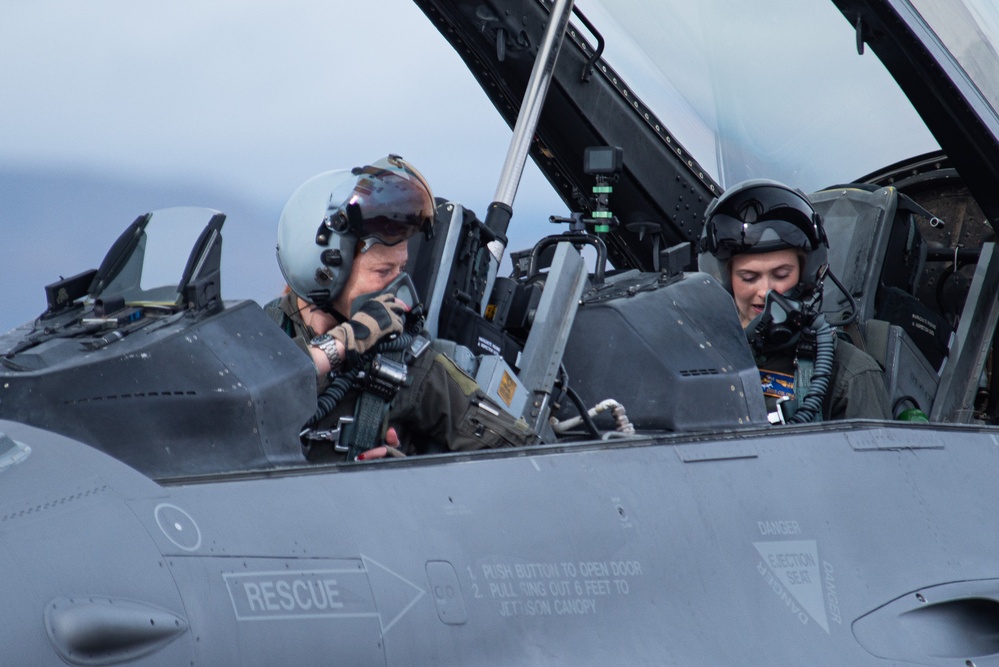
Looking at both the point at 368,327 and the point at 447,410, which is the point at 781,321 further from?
the point at 368,327

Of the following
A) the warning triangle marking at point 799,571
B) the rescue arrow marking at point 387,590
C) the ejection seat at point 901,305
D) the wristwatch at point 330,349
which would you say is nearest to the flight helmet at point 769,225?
the ejection seat at point 901,305

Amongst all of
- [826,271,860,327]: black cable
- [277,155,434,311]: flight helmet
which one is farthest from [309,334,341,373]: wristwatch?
[826,271,860,327]: black cable

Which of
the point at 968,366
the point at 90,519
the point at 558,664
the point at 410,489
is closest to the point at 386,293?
the point at 410,489

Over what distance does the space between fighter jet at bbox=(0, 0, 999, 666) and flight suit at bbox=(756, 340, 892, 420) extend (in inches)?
8.7

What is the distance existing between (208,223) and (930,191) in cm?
296

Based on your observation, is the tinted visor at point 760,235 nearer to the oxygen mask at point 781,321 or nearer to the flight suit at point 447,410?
the oxygen mask at point 781,321

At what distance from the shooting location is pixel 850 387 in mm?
3258

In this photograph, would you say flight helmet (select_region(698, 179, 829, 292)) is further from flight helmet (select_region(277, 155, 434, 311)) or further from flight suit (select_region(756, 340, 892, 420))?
flight helmet (select_region(277, 155, 434, 311))

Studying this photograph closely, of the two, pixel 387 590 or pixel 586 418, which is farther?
pixel 586 418

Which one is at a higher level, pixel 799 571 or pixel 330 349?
pixel 330 349

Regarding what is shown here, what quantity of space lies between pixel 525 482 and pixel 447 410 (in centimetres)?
58

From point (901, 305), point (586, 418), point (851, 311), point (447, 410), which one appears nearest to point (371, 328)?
point (447, 410)

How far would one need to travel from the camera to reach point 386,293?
2.34 meters

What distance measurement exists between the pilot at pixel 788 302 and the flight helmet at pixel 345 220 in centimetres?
123
